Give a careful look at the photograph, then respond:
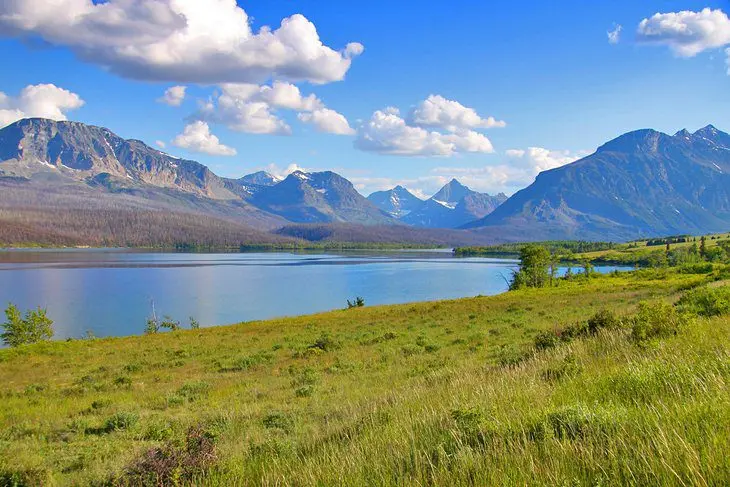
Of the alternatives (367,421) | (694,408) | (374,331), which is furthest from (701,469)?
(374,331)

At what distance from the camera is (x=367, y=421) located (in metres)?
7.30

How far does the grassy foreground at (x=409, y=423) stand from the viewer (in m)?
3.96

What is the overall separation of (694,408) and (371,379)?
39.9ft

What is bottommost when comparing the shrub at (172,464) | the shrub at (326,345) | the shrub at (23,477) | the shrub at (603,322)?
the shrub at (326,345)

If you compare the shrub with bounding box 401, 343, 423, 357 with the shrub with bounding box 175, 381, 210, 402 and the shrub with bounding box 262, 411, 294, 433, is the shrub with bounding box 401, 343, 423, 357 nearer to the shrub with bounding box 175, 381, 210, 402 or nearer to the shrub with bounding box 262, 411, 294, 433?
the shrub with bounding box 175, 381, 210, 402

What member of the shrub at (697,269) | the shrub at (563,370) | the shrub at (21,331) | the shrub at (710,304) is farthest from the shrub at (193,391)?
the shrub at (697,269)

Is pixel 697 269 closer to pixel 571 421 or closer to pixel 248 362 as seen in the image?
pixel 248 362

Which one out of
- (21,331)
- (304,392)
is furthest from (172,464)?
(21,331)

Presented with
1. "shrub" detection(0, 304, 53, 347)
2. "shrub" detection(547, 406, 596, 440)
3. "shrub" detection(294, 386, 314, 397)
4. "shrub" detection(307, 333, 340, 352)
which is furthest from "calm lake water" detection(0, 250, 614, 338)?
"shrub" detection(547, 406, 596, 440)

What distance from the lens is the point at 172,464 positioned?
19.7 feet

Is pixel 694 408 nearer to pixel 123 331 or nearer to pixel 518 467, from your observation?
pixel 518 467

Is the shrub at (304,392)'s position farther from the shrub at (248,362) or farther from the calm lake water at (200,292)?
the calm lake water at (200,292)

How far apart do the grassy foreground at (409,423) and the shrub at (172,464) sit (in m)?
0.02

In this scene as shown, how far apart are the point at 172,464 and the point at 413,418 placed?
9.44ft
